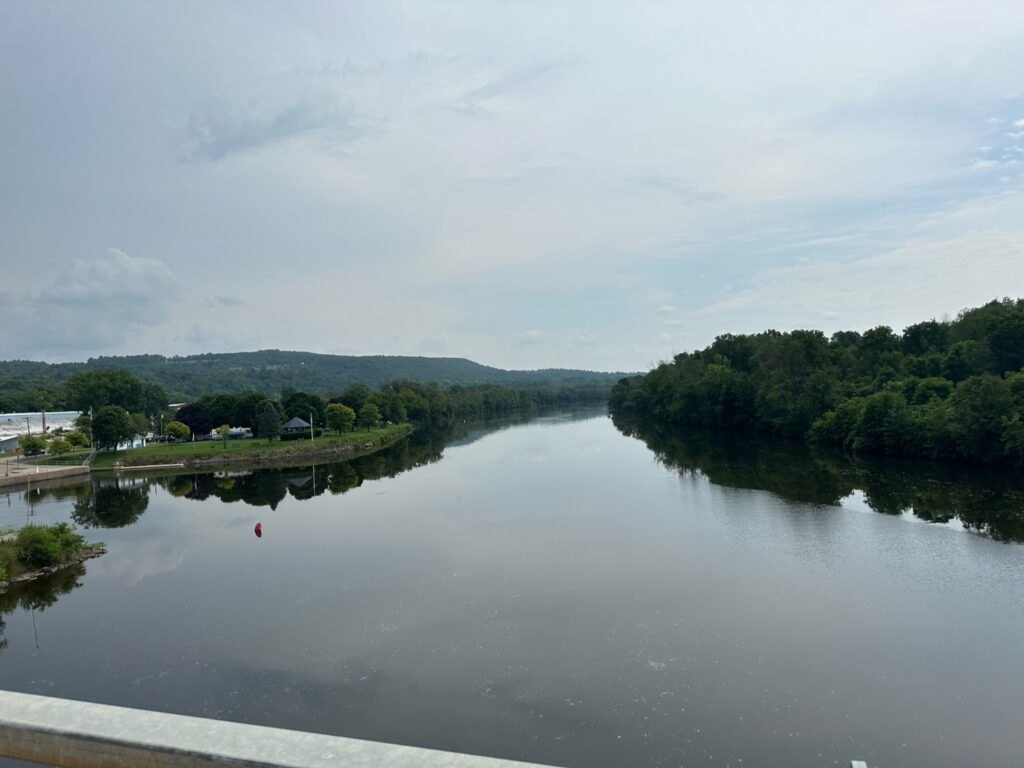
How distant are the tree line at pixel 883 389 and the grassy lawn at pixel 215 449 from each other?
33.7 metres

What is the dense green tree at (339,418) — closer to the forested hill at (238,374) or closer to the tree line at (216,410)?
the tree line at (216,410)

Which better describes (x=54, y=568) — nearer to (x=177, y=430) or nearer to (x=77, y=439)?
(x=77, y=439)

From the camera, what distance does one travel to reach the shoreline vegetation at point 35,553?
60.5 ft

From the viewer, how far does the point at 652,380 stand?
86562 millimetres

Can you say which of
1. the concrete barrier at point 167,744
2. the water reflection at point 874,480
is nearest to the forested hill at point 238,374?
the water reflection at point 874,480

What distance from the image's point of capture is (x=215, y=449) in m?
48.2

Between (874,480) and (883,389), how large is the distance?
1714 centimetres

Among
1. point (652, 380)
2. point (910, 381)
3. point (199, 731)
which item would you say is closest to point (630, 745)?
point (199, 731)

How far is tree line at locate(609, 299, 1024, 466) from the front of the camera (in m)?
33.6

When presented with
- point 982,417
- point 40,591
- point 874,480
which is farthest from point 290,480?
point 982,417

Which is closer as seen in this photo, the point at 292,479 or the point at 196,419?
the point at 292,479

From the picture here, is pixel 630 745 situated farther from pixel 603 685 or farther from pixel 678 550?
pixel 678 550

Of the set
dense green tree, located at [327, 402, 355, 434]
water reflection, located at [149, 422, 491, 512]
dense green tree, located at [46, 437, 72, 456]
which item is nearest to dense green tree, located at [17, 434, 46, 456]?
dense green tree, located at [46, 437, 72, 456]

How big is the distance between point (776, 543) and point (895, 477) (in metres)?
15.0
